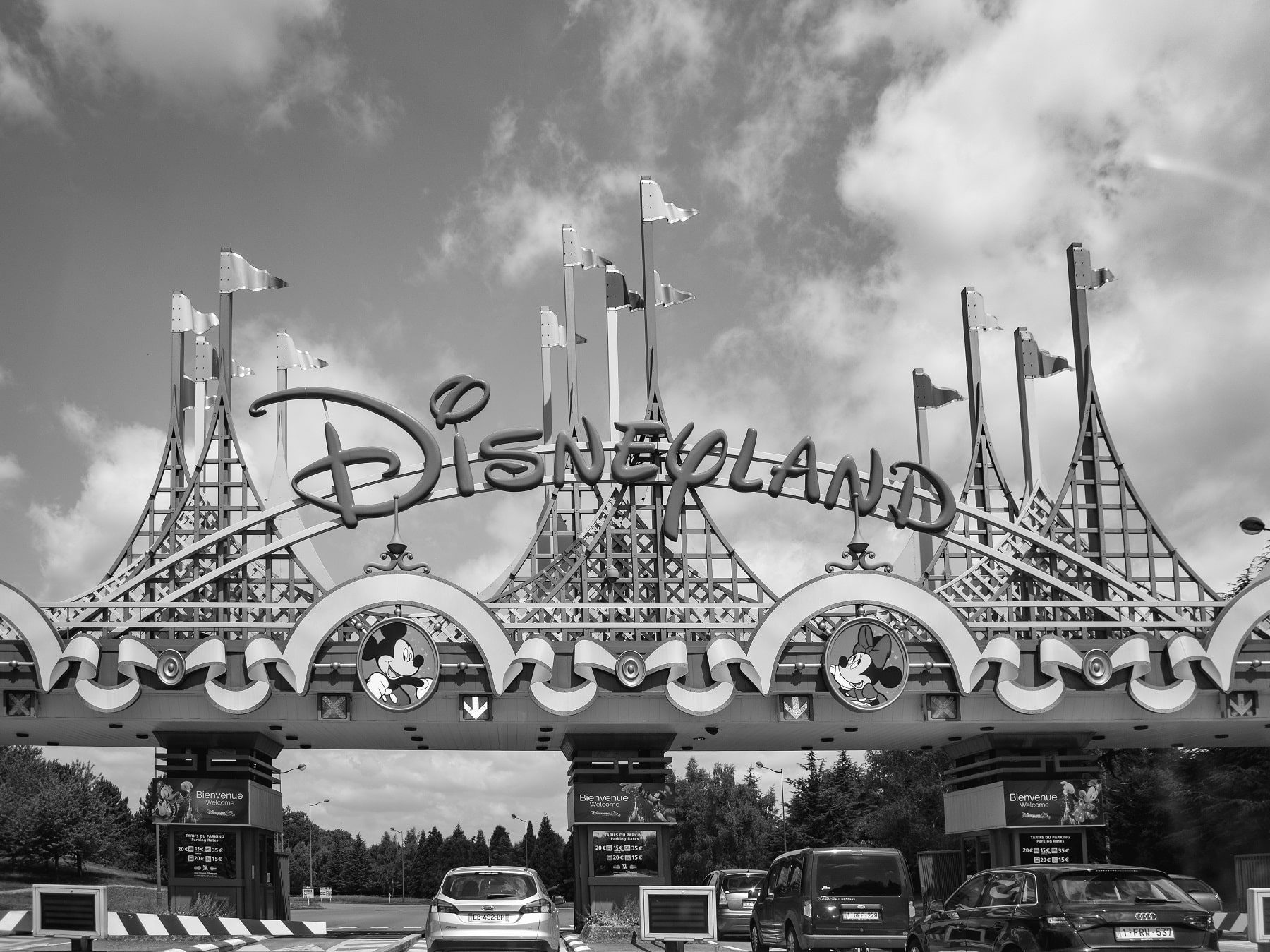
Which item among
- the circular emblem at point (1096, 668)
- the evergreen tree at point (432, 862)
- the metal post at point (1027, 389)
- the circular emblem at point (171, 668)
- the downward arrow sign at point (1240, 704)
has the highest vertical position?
the metal post at point (1027, 389)

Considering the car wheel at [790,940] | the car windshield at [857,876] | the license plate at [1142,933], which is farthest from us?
the car wheel at [790,940]

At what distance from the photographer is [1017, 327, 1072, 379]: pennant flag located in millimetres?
39281

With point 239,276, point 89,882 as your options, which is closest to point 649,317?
point 239,276

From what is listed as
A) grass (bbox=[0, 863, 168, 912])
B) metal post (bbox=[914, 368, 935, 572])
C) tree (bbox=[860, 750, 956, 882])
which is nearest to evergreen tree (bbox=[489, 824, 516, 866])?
grass (bbox=[0, 863, 168, 912])

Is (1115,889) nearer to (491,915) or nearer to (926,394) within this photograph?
(491,915)

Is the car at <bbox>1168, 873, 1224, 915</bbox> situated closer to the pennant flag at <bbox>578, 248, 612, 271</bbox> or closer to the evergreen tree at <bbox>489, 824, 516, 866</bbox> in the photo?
the pennant flag at <bbox>578, 248, 612, 271</bbox>

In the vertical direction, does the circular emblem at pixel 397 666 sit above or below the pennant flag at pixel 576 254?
below

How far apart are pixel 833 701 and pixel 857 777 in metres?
52.5

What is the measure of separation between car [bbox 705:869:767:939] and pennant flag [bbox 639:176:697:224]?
17091mm

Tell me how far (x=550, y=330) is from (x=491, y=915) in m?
23.5

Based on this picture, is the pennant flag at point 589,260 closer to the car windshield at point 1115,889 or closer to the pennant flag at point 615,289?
the pennant flag at point 615,289

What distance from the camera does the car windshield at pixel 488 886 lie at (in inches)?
685

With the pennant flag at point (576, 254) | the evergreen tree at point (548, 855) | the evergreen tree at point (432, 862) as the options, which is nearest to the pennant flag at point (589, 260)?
the pennant flag at point (576, 254)

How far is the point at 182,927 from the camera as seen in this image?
77.1 ft
